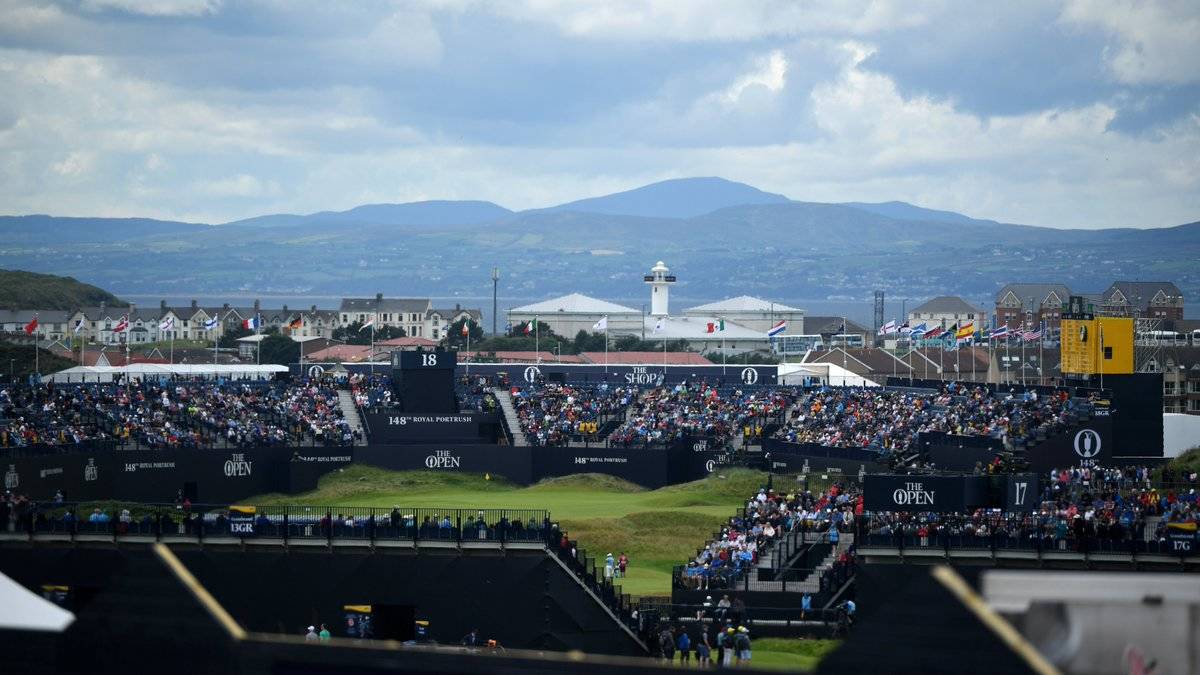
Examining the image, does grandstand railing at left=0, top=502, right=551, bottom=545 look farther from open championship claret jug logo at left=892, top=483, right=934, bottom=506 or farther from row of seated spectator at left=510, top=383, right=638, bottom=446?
row of seated spectator at left=510, top=383, right=638, bottom=446

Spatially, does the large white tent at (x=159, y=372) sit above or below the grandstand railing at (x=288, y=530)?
above

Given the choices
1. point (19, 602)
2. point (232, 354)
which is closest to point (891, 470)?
point (19, 602)

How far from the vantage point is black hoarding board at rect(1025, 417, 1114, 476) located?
52500 millimetres

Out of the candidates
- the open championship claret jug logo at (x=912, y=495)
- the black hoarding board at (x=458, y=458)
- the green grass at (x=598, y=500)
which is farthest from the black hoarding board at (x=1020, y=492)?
the black hoarding board at (x=458, y=458)

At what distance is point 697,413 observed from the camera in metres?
70.1

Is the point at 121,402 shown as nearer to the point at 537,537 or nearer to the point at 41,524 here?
the point at 41,524

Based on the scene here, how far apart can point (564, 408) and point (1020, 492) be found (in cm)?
3476

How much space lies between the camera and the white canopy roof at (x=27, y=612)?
12.8m

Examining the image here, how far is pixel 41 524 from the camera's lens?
37.0 meters

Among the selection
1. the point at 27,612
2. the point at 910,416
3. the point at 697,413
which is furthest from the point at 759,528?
the point at 697,413

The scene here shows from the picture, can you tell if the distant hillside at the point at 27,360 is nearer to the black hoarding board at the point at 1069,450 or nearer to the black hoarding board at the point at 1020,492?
the black hoarding board at the point at 1069,450

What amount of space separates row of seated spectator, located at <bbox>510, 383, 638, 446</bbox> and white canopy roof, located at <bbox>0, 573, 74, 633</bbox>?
54.0m

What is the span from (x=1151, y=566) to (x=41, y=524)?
2410cm

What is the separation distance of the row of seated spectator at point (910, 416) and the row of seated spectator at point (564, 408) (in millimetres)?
8173
